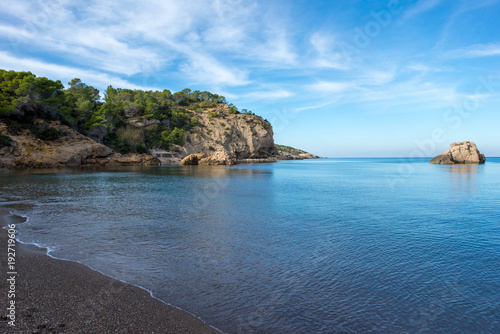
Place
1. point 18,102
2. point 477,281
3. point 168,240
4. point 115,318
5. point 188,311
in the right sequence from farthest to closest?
point 18,102 → point 168,240 → point 477,281 → point 188,311 → point 115,318

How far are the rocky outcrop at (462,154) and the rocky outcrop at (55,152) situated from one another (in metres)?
75.3

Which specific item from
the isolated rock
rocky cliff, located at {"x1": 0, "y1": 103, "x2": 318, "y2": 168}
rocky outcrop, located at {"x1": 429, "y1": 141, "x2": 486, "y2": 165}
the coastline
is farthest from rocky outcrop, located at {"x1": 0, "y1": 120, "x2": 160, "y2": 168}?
rocky outcrop, located at {"x1": 429, "y1": 141, "x2": 486, "y2": 165}

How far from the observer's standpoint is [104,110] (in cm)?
7219

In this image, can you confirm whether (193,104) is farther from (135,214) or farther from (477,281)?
(477,281)

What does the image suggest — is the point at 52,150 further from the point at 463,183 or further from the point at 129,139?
the point at 463,183

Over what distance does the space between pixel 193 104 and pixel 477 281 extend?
118m

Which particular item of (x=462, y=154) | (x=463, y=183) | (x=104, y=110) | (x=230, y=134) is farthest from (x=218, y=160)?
(x=462, y=154)

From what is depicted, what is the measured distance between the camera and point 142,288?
18.5ft

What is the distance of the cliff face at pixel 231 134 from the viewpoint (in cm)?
9619

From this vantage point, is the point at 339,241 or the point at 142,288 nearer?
the point at 142,288

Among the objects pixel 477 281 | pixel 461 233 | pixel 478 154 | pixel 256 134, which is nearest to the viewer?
pixel 477 281

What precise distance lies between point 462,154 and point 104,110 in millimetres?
87874

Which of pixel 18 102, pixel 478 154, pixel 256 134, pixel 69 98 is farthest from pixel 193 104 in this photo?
pixel 478 154

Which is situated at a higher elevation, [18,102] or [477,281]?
[18,102]
